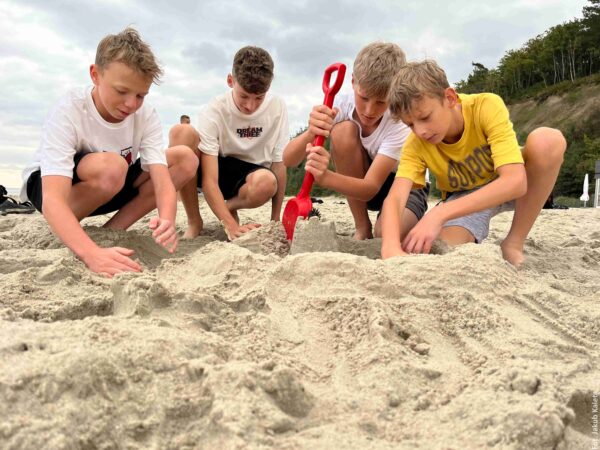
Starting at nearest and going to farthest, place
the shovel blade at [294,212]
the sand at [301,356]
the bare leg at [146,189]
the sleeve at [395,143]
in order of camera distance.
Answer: the sand at [301,356], the shovel blade at [294,212], the sleeve at [395,143], the bare leg at [146,189]

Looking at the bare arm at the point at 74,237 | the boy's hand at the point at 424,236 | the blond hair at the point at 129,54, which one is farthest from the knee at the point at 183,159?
the boy's hand at the point at 424,236

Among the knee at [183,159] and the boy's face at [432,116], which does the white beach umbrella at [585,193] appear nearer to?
the boy's face at [432,116]

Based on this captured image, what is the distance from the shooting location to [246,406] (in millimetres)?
917

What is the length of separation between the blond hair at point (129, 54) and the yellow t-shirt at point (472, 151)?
1196mm

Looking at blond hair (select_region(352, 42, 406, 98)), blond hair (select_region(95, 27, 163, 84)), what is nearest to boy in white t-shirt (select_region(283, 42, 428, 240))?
blond hair (select_region(352, 42, 406, 98))

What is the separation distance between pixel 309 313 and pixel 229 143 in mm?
1985

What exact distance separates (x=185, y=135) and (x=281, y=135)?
64 centimetres

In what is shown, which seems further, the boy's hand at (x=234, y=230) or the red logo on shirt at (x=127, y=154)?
the boy's hand at (x=234, y=230)

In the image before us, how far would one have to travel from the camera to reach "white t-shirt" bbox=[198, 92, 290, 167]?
3.10 metres

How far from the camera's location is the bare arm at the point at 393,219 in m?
2.16

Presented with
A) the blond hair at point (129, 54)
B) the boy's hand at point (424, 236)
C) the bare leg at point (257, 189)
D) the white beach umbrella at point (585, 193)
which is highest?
the blond hair at point (129, 54)

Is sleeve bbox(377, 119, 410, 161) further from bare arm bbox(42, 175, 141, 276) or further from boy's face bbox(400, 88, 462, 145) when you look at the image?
bare arm bbox(42, 175, 141, 276)

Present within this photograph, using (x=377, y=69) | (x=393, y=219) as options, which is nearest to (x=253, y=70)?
(x=377, y=69)

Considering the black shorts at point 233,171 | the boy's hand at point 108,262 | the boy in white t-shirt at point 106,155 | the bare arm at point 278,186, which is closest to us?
the boy's hand at point 108,262
